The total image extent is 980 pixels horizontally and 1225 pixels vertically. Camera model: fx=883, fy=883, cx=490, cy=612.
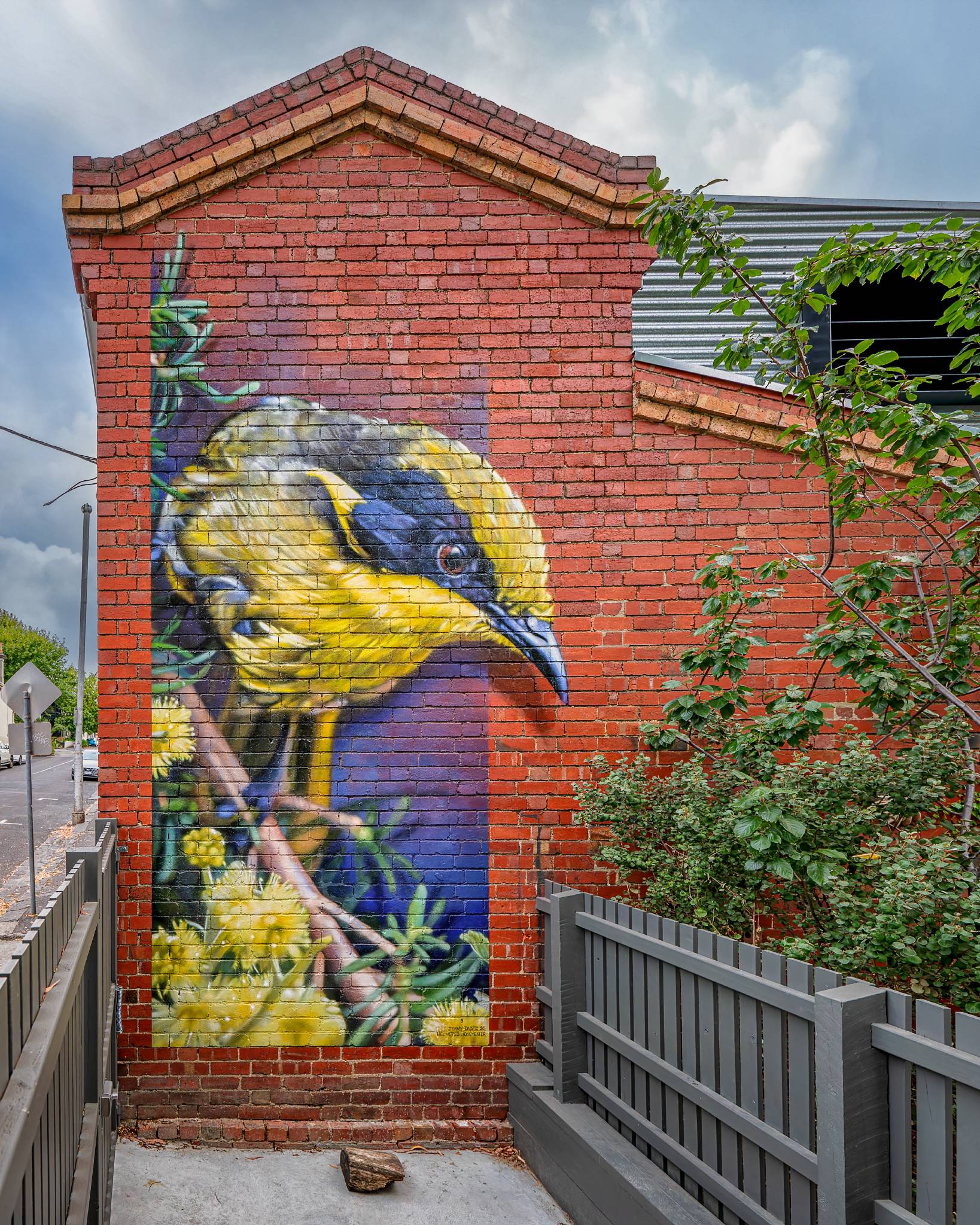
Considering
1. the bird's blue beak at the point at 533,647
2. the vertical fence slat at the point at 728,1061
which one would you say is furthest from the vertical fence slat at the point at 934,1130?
the bird's blue beak at the point at 533,647

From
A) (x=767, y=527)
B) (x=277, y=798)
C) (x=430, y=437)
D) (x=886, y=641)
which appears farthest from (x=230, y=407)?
(x=886, y=641)

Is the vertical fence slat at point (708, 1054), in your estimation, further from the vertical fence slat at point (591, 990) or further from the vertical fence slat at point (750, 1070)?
the vertical fence slat at point (591, 990)

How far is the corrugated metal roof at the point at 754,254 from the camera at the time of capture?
29.6ft

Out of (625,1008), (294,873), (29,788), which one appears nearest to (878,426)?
(625,1008)

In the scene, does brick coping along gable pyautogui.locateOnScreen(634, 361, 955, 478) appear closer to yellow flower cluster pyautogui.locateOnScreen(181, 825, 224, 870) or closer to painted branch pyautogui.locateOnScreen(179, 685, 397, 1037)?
painted branch pyautogui.locateOnScreen(179, 685, 397, 1037)

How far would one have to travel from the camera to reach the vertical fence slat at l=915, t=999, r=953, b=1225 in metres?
2.40

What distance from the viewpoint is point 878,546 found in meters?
5.54

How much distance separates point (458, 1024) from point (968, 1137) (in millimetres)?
3505

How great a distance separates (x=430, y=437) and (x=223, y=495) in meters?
1.34

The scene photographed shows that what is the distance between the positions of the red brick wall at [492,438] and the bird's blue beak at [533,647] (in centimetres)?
8

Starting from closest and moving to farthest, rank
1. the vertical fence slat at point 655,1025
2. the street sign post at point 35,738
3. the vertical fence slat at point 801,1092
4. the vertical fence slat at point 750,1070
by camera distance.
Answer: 1. the vertical fence slat at point 801,1092
2. the vertical fence slat at point 750,1070
3. the vertical fence slat at point 655,1025
4. the street sign post at point 35,738

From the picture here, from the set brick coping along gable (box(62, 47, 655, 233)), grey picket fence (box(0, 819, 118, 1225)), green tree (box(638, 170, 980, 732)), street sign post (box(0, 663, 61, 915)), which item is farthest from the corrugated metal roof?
street sign post (box(0, 663, 61, 915))

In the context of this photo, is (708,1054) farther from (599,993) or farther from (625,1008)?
(599,993)

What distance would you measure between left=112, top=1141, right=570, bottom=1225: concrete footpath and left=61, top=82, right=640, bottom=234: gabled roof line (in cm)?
548
